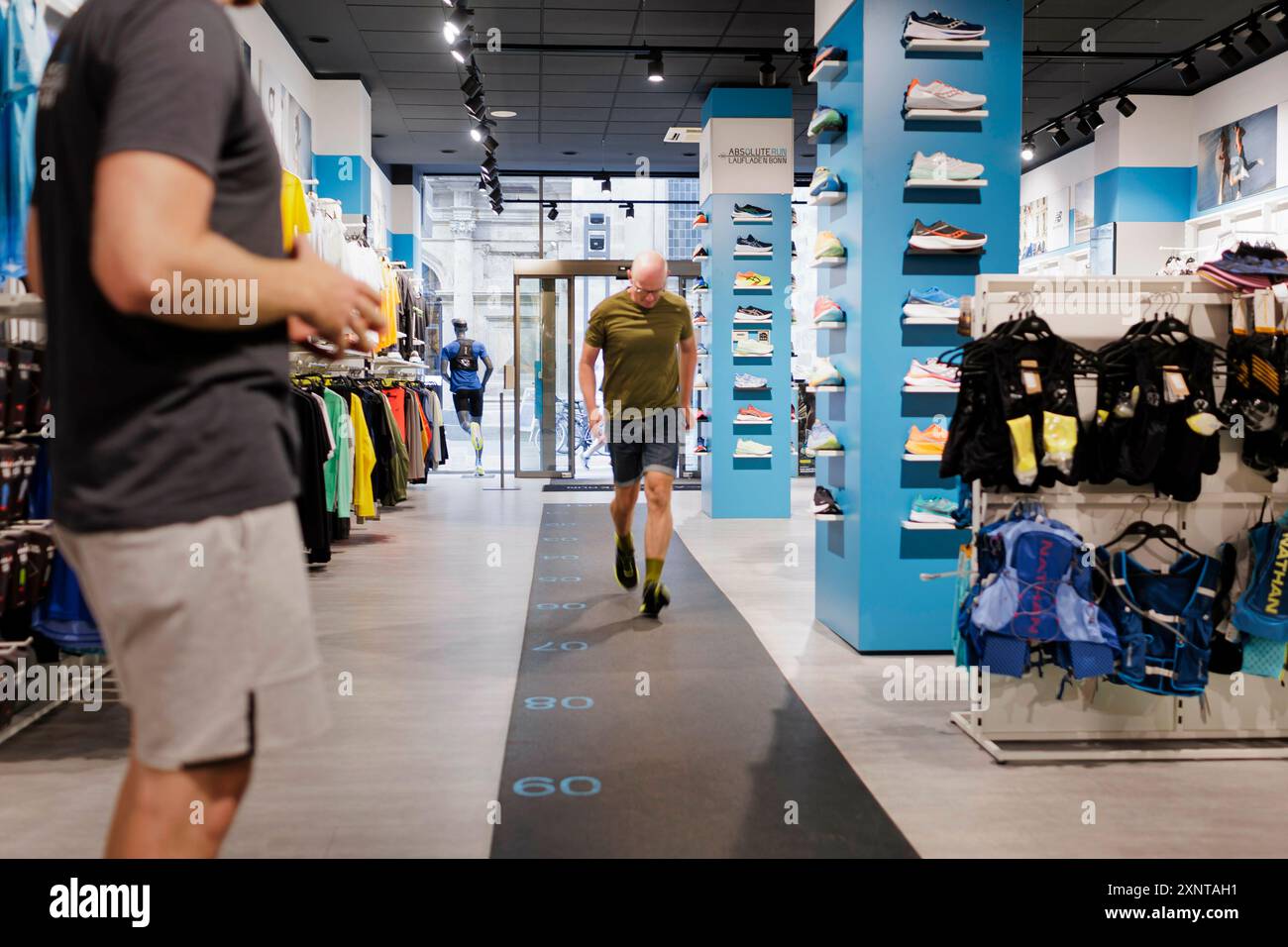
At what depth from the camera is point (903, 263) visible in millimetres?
4508

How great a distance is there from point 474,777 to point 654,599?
216 centimetres

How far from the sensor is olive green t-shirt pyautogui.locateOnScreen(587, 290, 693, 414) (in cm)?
511

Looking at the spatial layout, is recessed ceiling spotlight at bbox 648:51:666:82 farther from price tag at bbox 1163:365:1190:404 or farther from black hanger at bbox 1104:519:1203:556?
black hanger at bbox 1104:519:1203:556

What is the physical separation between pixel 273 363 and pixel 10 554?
259 cm

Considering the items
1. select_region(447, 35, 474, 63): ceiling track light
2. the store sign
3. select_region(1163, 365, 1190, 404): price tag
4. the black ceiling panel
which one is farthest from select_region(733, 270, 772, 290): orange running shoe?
select_region(1163, 365, 1190, 404): price tag

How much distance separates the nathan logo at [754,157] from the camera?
9.37 metres

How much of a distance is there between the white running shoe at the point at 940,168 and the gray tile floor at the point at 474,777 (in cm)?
207

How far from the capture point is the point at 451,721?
3.53 meters

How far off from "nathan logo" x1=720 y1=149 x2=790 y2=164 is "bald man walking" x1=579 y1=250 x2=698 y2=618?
4.62 metres

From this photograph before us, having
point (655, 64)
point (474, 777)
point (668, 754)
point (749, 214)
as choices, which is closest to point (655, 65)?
point (655, 64)

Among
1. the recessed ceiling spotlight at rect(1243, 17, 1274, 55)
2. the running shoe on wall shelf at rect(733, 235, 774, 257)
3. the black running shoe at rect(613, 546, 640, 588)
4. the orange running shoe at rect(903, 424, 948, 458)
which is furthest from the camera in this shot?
the running shoe on wall shelf at rect(733, 235, 774, 257)

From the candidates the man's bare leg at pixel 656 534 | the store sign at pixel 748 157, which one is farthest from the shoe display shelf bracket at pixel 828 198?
the store sign at pixel 748 157

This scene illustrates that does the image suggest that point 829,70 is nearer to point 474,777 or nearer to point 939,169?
point 939,169
